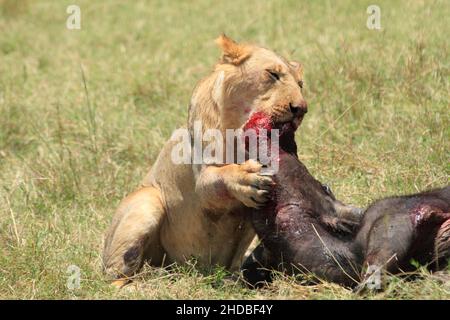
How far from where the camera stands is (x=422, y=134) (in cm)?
758

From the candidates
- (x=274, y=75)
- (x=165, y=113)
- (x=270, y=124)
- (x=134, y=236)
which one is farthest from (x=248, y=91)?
(x=165, y=113)

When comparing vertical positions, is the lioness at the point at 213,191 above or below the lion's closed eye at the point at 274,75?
below

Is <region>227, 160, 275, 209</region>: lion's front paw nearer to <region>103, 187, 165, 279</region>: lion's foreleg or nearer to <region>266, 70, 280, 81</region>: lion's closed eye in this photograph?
<region>266, 70, 280, 81</region>: lion's closed eye

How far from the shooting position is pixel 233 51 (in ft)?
20.2

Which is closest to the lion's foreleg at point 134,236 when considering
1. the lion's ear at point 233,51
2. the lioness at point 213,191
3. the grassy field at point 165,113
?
the lioness at point 213,191

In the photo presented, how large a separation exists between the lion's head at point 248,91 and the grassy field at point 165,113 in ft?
3.07

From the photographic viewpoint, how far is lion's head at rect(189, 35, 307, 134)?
5.73m

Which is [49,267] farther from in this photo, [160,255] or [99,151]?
[99,151]

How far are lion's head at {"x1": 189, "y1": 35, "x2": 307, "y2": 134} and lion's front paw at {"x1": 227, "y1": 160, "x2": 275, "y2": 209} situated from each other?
38 cm

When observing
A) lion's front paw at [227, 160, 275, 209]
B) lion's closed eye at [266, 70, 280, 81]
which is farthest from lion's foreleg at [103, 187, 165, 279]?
lion's closed eye at [266, 70, 280, 81]

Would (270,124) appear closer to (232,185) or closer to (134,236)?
(232,185)

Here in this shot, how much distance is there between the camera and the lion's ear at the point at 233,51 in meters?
6.08

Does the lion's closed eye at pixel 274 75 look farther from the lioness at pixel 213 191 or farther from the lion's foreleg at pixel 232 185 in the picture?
the lion's foreleg at pixel 232 185
